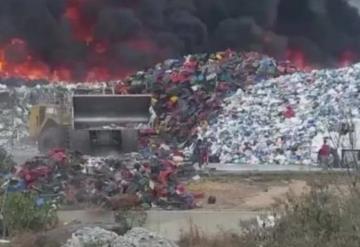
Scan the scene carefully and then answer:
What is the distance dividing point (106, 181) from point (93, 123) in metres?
6.64

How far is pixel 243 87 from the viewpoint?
1097 inches

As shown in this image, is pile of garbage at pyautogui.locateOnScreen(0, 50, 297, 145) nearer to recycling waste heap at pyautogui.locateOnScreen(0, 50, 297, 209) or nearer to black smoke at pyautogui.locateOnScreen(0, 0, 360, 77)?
recycling waste heap at pyautogui.locateOnScreen(0, 50, 297, 209)

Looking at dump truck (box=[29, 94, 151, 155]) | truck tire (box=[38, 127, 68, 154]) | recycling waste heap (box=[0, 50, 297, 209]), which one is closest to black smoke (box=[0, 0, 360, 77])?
recycling waste heap (box=[0, 50, 297, 209])

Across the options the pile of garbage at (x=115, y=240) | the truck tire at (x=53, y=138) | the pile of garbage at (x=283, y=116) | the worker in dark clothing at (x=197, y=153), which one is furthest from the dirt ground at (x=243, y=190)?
the pile of garbage at (x=115, y=240)

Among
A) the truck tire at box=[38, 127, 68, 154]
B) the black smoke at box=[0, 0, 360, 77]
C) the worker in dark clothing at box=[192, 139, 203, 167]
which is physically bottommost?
the worker in dark clothing at box=[192, 139, 203, 167]

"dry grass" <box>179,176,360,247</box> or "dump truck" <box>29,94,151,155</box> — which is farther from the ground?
"dump truck" <box>29,94,151,155</box>

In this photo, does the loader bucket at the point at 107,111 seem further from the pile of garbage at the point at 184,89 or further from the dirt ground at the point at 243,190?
the dirt ground at the point at 243,190

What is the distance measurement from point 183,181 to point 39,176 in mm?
3242

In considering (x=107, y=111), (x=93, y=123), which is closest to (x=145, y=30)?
(x=107, y=111)

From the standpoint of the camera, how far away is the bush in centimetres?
1072

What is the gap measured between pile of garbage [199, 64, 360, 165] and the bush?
37.0 feet

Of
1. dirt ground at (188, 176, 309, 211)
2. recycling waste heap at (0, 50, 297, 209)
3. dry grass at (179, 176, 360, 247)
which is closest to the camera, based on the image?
dry grass at (179, 176, 360, 247)

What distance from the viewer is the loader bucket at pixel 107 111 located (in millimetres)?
22406

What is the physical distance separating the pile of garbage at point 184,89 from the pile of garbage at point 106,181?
23.1ft
